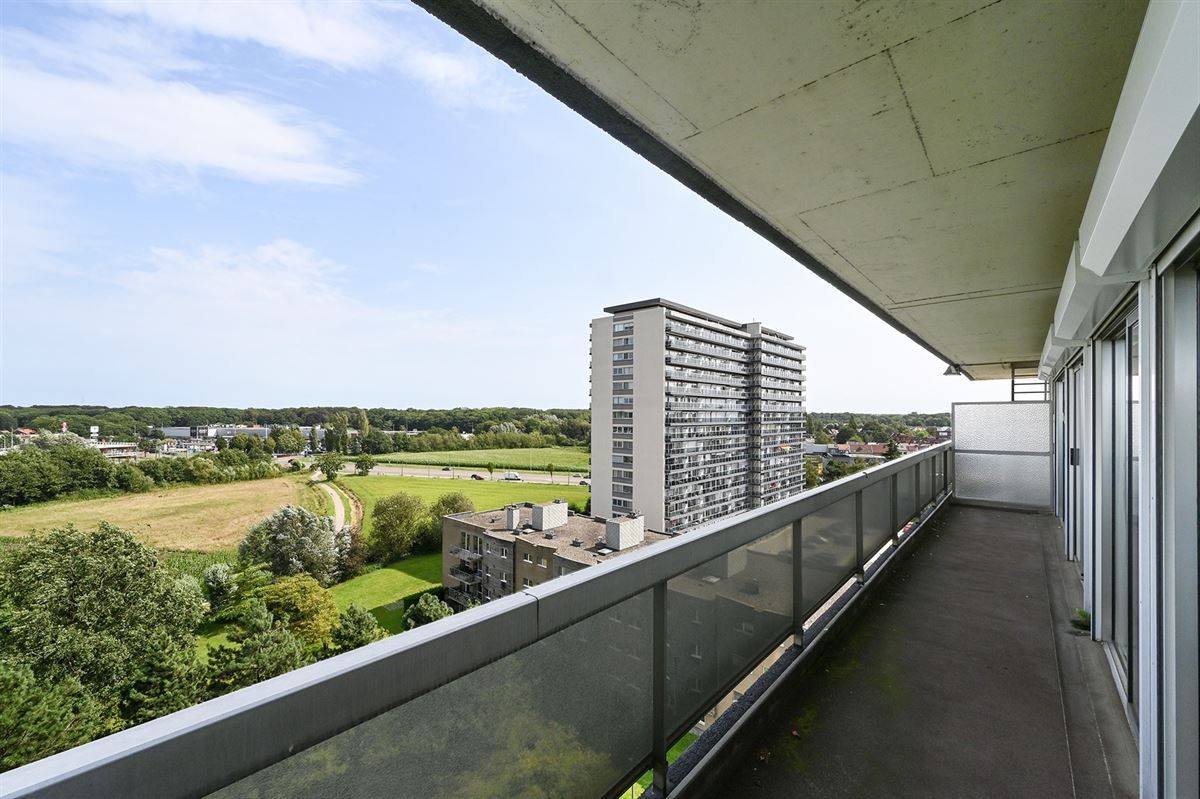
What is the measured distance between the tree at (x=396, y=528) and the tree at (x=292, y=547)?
4577mm

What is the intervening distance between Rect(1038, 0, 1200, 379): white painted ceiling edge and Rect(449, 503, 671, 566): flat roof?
15034 millimetres

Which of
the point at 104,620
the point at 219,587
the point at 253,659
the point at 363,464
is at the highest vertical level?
the point at 363,464

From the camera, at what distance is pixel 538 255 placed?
105 ft

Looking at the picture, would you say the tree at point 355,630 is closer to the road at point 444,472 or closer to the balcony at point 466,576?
the balcony at point 466,576

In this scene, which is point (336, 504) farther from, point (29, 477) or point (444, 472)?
point (29, 477)

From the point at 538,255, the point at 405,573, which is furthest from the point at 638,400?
the point at 405,573

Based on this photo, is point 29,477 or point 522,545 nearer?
point 522,545

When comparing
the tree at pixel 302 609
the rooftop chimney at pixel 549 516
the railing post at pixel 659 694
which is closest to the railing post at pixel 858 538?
the railing post at pixel 659 694

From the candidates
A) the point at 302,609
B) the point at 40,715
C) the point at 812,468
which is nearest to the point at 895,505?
the point at 40,715

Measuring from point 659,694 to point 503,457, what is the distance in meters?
58.7

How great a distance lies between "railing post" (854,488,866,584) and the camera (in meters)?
3.11

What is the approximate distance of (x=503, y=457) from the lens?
58.7 meters

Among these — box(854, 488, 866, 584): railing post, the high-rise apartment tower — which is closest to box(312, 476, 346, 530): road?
the high-rise apartment tower

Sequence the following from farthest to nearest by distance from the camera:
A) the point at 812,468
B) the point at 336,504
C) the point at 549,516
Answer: the point at 336,504
the point at 812,468
the point at 549,516
